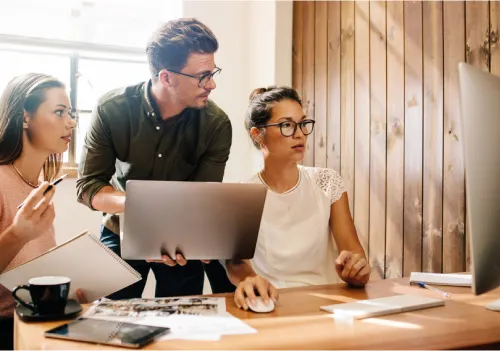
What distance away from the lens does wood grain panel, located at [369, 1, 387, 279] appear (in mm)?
2223

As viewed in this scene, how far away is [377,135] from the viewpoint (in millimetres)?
2258

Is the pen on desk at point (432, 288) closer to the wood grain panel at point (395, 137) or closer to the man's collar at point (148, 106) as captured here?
the wood grain panel at point (395, 137)

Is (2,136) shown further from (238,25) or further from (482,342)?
(238,25)

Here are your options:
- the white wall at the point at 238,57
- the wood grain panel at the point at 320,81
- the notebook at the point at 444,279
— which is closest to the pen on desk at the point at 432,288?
the notebook at the point at 444,279

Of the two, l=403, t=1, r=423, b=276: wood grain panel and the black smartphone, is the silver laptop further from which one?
l=403, t=1, r=423, b=276: wood grain panel

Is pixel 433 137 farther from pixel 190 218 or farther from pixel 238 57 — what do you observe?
pixel 238 57

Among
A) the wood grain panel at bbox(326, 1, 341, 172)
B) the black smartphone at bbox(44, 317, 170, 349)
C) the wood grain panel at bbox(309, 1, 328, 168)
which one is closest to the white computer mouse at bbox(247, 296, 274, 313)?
the black smartphone at bbox(44, 317, 170, 349)

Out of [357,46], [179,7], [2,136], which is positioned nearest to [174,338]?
[2,136]

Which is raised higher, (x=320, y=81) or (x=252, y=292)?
(x=320, y=81)

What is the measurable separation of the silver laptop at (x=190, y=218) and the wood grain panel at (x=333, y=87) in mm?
1403

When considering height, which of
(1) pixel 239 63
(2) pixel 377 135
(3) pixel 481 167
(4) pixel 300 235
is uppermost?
(1) pixel 239 63

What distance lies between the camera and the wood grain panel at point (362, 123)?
91.7 inches

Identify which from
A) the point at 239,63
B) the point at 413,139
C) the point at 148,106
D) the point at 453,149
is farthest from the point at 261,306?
the point at 239,63

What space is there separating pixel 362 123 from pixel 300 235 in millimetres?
908
